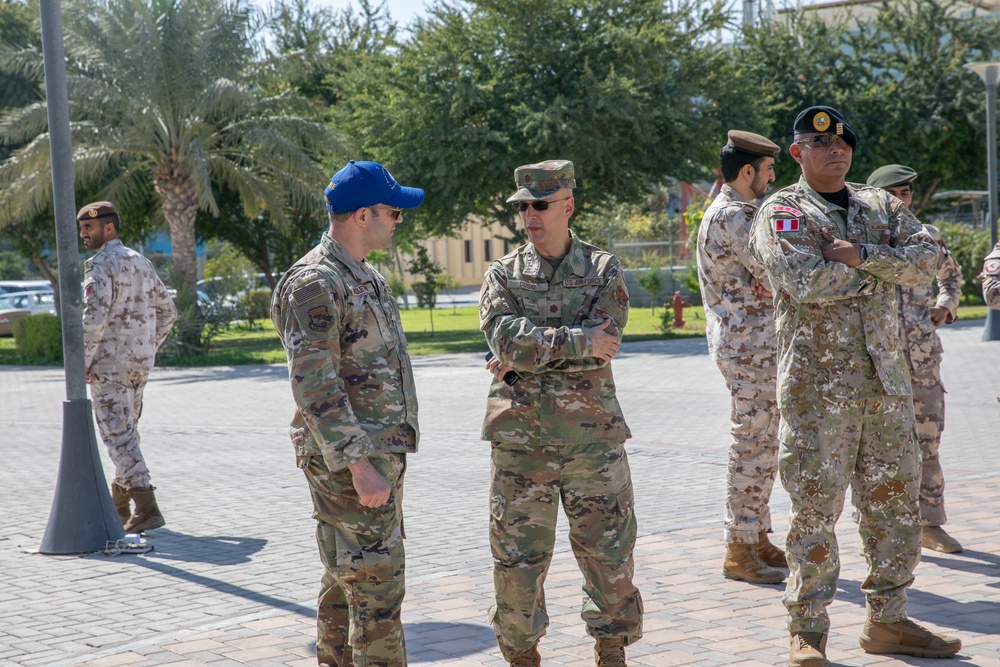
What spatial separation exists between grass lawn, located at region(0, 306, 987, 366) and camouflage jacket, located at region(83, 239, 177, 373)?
15.7 m

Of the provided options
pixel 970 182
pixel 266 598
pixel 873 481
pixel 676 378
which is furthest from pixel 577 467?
pixel 970 182

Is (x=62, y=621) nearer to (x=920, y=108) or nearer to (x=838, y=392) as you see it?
(x=838, y=392)

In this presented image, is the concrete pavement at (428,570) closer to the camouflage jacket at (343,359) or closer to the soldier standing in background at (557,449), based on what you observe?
the soldier standing in background at (557,449)

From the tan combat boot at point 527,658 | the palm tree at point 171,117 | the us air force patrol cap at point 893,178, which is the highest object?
the palm tree at point 171,117

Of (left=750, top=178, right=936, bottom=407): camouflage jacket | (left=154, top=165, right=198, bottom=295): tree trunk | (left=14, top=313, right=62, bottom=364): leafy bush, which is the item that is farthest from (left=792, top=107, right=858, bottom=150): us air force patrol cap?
(left=14, top=313, right=62, bottom=364): leafy bush

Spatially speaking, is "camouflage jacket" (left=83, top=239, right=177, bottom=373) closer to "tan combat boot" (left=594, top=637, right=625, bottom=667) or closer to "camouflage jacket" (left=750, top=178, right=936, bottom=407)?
"tan combat boot" (left=594, top=637, right=625, bottom=667)

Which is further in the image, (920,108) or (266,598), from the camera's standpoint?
(920,108)

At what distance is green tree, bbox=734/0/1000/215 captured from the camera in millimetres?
29344

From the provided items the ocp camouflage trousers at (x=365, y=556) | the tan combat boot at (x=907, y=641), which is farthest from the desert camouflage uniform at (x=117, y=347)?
the tan combat boot at (x=907, y=641)

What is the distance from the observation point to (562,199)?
4.23 metres

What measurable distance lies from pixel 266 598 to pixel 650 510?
2.77m

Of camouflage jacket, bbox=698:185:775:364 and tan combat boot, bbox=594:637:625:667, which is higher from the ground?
camouflage jacket, bbox=698:185:775:364

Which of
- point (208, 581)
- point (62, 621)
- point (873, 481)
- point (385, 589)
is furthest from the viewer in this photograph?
point (208, 581)

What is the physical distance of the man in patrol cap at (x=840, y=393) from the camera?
4.28 m
